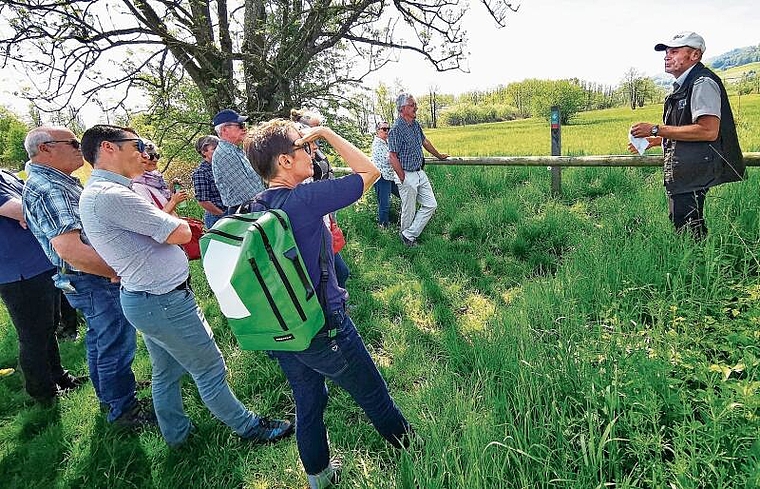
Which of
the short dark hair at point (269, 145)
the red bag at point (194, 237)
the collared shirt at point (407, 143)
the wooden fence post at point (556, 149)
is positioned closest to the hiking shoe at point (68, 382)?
the red bag at point (194, 237)

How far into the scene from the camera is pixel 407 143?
543 cm

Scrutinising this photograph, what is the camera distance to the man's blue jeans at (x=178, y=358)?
228cm

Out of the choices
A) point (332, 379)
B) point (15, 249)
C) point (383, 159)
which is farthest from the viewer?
point (383, 159)

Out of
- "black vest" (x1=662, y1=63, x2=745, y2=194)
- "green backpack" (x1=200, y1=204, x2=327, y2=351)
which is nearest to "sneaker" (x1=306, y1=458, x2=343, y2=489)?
"green backpack" (x1=200, y1=204, x2=327, y2=351)

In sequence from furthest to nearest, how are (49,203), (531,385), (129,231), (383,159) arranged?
(383,159), (49,203), (129,231), (531,385)

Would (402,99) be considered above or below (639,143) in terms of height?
above

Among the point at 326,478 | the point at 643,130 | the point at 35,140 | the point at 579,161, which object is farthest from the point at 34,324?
the point at 579,161

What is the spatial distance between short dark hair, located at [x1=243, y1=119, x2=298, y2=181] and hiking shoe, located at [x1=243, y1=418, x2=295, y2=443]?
1664mm

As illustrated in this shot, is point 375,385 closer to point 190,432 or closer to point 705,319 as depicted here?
point 190,432

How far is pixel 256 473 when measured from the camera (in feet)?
7.76

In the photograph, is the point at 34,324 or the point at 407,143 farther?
the point at 407,143

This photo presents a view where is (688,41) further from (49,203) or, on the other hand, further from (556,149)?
(49,203)

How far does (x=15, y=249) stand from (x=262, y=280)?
8.89ft

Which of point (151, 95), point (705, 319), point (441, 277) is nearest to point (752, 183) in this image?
point (705, 319)
